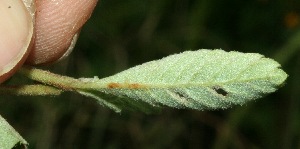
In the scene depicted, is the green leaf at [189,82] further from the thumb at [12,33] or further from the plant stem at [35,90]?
the thumb at [12,33]

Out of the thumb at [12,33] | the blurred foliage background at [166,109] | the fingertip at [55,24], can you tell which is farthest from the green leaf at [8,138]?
the blurred foliage background at [166,109]

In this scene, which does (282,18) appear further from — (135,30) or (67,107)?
(67,107)

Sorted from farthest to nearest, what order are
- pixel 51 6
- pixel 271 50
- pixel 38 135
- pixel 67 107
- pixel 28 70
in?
pixel 271 50, pixel 67 107, pixel 38 135, pixel 51 6, pixel 28 70

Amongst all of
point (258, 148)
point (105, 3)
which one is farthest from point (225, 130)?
point (105, 3)

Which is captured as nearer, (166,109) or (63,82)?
(63,82)

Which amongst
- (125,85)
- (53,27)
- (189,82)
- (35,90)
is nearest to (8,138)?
(35,90)

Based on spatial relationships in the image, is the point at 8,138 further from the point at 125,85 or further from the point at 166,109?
the point at 166,109

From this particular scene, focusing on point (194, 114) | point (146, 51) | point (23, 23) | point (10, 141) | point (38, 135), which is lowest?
point (38, 135)
